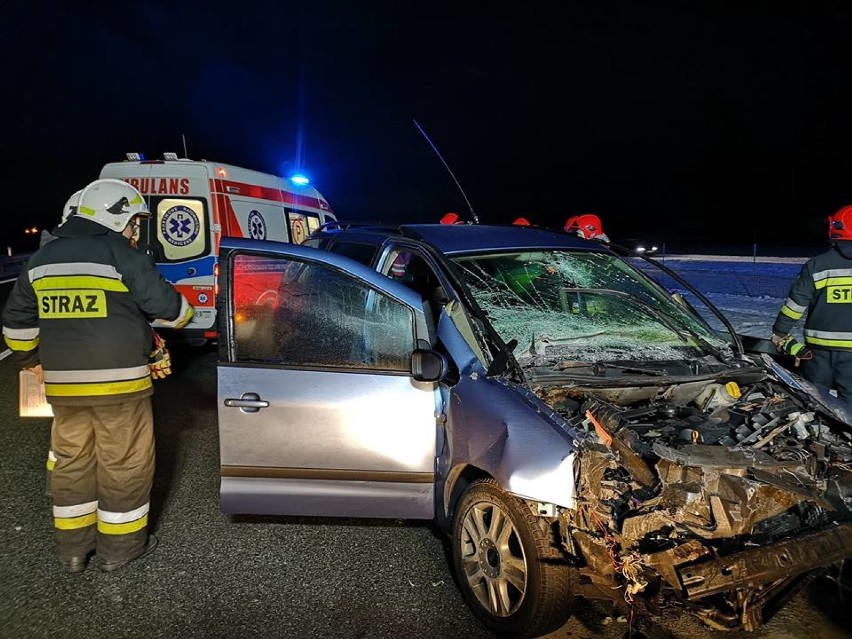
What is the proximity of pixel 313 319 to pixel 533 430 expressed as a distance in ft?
4.34

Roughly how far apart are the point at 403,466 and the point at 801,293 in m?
3.19

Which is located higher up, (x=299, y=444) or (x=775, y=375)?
(x=775, y=375)

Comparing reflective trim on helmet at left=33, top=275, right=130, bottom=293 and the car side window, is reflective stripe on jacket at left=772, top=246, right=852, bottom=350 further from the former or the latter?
reflective trim on helmet at left=33, top=275, right=130, bottom=293

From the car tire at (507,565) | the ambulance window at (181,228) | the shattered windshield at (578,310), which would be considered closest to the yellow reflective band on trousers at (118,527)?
the car tire at (507,565)

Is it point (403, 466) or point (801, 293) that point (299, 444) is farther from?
point (801, 293)

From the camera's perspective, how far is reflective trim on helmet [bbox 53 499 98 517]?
10.6ft

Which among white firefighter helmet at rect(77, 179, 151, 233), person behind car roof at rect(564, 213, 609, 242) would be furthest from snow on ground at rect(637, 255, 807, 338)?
white firefighter helmet at rect(77, 179, 151, 233)

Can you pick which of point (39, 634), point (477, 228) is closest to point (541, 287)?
point (477, 228)

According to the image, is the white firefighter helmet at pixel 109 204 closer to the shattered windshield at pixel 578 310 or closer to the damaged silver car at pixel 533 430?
the damaged silver car at pixel 533 430

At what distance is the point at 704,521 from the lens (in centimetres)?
231

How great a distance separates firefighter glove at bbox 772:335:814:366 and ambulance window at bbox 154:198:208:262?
6.09 m

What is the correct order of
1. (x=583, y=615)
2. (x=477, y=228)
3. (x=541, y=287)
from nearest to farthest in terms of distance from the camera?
(x=583, y=615), (x=541, y=287), (x=477, y=228)

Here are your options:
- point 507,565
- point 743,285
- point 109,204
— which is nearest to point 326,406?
point 507,565

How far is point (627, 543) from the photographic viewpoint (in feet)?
7.53
